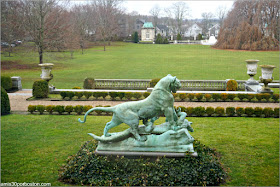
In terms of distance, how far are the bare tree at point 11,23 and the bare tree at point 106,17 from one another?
84.7 feet

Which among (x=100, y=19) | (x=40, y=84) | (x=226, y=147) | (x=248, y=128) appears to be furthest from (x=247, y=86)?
(x=100, y=19)

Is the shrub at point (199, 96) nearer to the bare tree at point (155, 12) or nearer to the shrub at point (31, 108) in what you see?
the shrub at point (31, 108)

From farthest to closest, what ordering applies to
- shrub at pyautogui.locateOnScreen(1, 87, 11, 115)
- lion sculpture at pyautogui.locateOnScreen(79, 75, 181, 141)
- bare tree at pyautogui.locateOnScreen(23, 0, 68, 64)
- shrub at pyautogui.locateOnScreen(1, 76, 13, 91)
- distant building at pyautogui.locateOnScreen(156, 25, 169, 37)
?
1. distant building at pyautogui.locateOnScreen(156, 25, 169, 37)
2. bare tree at pyautogui.locateOnScreen(23, 0, 68, 64)
3. shrub at pyautogui.locateOnScreen(1, 76, 13, 91)
4. shrub at pyautogui.locateOnScreen(1, 87, 11, 115)
5. lion sculpture at pyautogui.locateOnScreen(79, 75, 181, 141)

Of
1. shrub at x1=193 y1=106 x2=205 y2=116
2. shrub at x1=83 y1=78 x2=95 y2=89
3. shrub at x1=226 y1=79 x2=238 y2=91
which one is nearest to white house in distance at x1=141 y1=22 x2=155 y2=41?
shrub at x1=83 y1=78 x2=95 y2=89

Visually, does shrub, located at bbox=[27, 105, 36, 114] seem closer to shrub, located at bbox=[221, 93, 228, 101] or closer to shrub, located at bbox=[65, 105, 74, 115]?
shrub, located at bbox=[65, 105, 74, 115]

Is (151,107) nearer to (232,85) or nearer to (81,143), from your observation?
(81,143)

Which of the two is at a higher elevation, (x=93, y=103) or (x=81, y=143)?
(x=93, y=103)

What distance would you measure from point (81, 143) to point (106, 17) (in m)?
54.3

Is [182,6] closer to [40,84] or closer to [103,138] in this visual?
[40,84]

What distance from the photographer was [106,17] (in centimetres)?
6141

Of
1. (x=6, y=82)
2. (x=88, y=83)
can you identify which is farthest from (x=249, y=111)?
(x=6, y=82)

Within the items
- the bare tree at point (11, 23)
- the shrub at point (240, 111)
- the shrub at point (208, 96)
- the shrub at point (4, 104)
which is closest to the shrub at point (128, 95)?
the shrub at point (208, 96)

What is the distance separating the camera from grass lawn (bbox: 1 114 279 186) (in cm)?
798

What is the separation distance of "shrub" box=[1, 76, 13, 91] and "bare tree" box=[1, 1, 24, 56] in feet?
40.6
